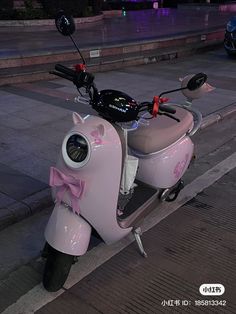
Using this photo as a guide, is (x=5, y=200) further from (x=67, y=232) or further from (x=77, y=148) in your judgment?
(x=77, y=148)

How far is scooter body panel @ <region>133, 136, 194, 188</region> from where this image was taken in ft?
11.4

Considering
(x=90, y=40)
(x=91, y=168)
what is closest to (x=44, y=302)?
(x=91, y=168)

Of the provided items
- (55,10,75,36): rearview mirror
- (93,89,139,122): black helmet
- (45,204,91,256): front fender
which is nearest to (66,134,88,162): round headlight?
(93,89,139,122): black helmet

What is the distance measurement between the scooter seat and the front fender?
782 mm

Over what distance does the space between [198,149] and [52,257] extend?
10.9ft

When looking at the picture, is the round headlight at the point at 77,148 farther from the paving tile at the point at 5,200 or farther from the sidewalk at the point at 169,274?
the paving tile at the point at 5,200

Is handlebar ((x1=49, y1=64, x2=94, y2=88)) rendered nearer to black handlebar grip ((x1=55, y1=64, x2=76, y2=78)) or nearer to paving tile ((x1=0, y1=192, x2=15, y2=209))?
black handlebar grip ((x1=55, y1=64, x2=76, y2=78))

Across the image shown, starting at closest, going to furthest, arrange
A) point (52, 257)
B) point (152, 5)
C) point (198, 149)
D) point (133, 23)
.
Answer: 1. point (52, 257)
2. point (198, 149)
3. point (133, 23)
4. point (152, 5)

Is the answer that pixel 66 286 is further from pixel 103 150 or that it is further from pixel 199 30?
pixel 199 30

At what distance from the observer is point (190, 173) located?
16.4 feet

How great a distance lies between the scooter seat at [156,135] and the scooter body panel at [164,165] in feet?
0.25

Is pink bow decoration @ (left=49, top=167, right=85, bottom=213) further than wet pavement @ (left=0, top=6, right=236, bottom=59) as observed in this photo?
No

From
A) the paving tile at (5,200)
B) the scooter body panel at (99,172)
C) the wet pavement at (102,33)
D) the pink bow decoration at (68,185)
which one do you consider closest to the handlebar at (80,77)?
the scooter body panel at (99,172)

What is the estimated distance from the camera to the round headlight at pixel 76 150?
A: 262 centimetres
